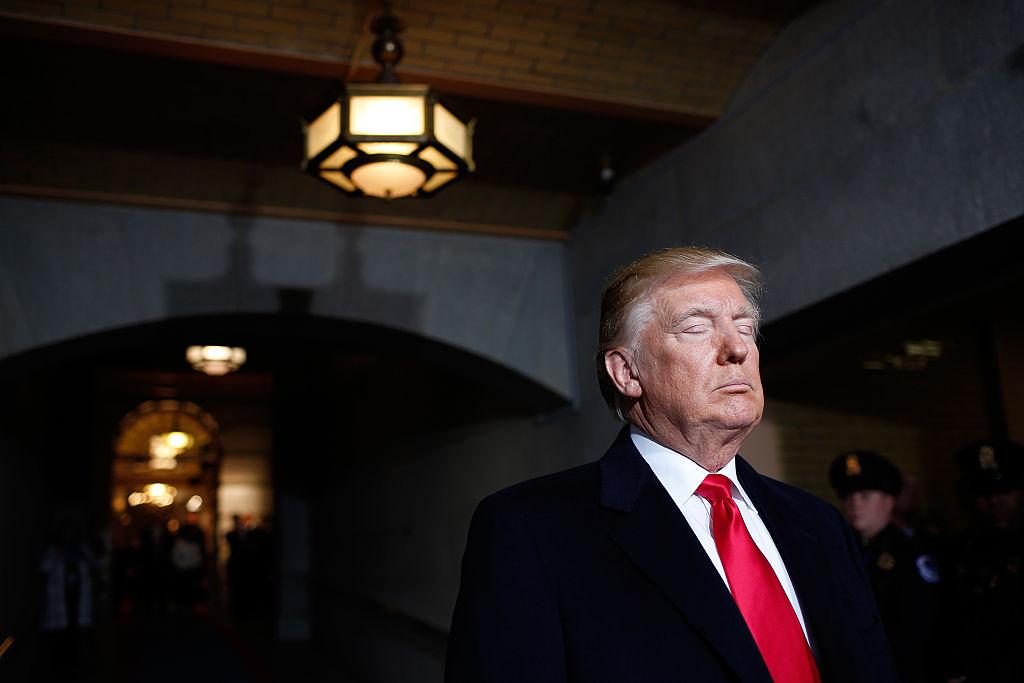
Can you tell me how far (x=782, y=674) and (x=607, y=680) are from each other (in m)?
0.28

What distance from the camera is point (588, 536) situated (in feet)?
5.03

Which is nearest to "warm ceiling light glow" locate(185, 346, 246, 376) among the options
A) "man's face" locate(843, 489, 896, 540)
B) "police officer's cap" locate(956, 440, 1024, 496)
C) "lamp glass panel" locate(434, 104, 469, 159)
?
"lamp glass panel" locate(434, 104, 469, 159)

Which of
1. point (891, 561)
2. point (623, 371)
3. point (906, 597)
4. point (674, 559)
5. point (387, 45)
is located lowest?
point (906, 597)

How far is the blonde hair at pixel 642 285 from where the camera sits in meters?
1.72

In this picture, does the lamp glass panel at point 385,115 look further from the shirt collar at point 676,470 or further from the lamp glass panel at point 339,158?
the shirt collar at point 676,470

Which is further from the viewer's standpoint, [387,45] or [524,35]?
[524,35]

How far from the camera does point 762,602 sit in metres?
1.53

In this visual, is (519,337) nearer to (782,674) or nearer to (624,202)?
(624,202)

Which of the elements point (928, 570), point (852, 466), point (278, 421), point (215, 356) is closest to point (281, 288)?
point (852, 466)

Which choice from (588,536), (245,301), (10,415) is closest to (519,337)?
(245,301)

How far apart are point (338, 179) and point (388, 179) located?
0.20 m

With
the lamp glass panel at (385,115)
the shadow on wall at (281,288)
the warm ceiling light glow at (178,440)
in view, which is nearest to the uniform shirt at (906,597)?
the lamp glass panel at (385,115)

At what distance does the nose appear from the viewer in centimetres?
165

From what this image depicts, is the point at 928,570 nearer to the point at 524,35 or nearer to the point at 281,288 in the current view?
the point at 524,35
